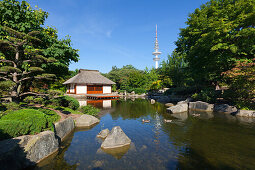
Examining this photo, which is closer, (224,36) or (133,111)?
(224,36)

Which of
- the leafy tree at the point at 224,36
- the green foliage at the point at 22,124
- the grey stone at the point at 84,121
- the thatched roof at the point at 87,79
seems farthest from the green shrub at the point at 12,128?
the thatched roof at the point at 87,79

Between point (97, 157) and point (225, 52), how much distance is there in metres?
17.7

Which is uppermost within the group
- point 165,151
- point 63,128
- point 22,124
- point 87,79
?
point 87,79

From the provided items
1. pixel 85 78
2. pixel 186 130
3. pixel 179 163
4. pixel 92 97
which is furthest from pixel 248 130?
pixel 85 78

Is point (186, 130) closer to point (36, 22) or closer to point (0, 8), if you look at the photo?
point (36, 22)

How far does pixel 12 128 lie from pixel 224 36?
1953cm

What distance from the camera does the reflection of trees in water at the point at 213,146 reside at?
517 cm

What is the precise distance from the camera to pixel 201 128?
9414 mm

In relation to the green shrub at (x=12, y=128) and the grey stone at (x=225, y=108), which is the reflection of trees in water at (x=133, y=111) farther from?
the green shrub at (x=12, y=128)

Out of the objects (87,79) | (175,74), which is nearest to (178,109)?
(175,74)

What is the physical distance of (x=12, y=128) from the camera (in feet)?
15.8

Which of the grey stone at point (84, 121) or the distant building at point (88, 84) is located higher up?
the distant building at point (88, 84)

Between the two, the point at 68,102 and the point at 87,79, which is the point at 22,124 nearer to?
the point at 68,102

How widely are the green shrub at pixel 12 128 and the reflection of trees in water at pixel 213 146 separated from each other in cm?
626
